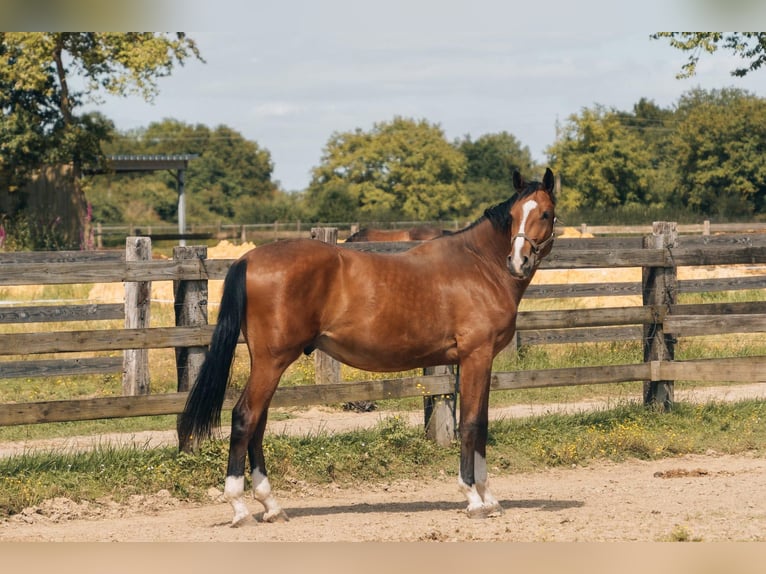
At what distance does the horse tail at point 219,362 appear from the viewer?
6.45 m

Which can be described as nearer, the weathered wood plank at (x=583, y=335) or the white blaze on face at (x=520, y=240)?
the white blaze on face at (x=520, y=240)

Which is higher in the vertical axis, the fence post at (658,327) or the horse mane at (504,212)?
the horse mane at (504,212)

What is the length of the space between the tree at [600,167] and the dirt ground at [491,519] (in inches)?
1851

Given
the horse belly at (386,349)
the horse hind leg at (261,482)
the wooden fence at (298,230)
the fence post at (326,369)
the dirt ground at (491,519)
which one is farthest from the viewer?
the wooden fence at (298,230)

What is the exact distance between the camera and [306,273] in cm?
651

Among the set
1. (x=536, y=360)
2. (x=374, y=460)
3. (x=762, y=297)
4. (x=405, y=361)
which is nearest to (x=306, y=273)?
(x=405, y=361)

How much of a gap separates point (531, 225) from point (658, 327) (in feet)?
11.7

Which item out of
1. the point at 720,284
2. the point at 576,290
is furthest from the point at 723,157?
the point at 576,290

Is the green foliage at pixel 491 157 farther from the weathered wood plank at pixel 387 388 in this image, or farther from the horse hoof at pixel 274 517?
the horse hoof at pixel 274 517

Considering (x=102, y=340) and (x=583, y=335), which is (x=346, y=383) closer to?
(x=102, y=340)

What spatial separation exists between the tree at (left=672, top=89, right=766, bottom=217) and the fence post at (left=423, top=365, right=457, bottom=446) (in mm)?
45888

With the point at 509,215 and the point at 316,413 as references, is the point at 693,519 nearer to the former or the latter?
the point at 509,215

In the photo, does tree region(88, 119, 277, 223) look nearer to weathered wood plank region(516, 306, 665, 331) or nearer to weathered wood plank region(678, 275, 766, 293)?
weathered wood plank region(678, 275, 766, 293)

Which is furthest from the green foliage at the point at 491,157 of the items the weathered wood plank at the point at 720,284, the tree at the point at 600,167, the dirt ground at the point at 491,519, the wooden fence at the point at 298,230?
the dirt ground at the point at 491,519
